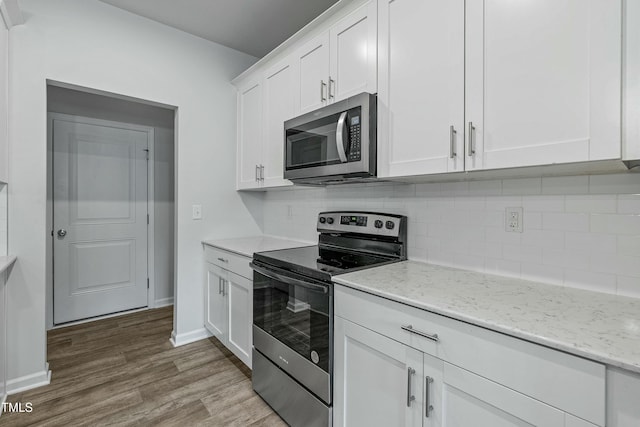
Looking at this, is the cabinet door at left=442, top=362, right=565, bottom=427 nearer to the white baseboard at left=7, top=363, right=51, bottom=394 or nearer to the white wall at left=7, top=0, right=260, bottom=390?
the white wall at left=7, top=0, right=260, bottom=390

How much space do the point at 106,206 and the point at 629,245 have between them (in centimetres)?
394

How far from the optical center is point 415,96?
1399 mm

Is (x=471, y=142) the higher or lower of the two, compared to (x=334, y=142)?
lower

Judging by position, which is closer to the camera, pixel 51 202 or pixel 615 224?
pixel 615 224

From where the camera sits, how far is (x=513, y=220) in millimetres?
1389

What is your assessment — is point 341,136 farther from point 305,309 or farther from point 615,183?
point 615,183

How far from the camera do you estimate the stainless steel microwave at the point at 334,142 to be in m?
1.54

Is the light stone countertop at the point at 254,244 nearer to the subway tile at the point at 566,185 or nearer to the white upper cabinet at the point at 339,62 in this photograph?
the white upper cabinet at the point at 339,62

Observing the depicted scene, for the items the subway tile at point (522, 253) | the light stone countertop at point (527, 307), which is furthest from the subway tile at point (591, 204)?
the light stone countertop at point (527, 307)

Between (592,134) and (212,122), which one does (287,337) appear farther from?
(212,122)

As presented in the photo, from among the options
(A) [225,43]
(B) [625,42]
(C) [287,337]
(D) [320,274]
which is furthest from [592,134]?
(A) [225,43]

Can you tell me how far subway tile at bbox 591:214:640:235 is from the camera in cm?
110

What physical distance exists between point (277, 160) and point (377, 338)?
1.53m

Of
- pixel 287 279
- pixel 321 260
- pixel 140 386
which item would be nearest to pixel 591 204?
pixel 321 260
